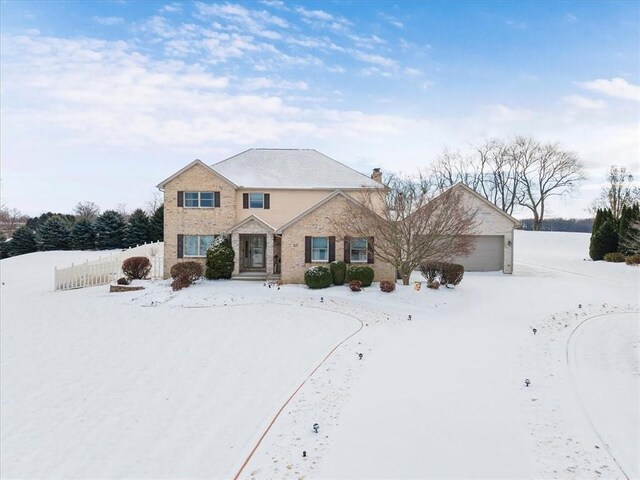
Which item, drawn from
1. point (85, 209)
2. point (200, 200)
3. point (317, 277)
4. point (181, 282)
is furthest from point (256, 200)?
point (85, 209)

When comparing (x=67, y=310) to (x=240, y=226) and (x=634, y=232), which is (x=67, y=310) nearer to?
(x=240, y=226)

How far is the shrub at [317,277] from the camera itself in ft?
A: 62.6

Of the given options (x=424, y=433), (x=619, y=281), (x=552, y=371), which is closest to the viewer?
(x=424, y=433)

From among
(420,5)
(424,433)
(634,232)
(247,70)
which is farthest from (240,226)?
(634,232)

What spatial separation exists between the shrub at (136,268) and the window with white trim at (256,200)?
275 inches

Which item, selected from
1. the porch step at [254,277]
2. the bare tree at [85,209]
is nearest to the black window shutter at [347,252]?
the porch step at [254,277]

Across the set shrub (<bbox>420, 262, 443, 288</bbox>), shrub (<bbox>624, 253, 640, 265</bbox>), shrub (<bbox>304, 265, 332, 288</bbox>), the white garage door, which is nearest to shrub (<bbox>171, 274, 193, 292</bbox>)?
shrub (<bbox>304, 265, 332, 288</bbox>)

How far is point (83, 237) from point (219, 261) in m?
26.8

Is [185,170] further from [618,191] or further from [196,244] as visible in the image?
[618,191]

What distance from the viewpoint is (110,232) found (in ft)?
130

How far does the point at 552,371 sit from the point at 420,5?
14.2m

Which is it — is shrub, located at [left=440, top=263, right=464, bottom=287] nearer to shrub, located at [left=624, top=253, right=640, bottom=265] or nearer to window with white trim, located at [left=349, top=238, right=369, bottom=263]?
window with white trim, located at [left=349, top=238, right=369, bottom=263]

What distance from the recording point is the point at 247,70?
57.2 ft

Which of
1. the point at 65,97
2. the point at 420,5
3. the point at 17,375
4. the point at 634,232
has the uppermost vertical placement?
the point at 420,5
